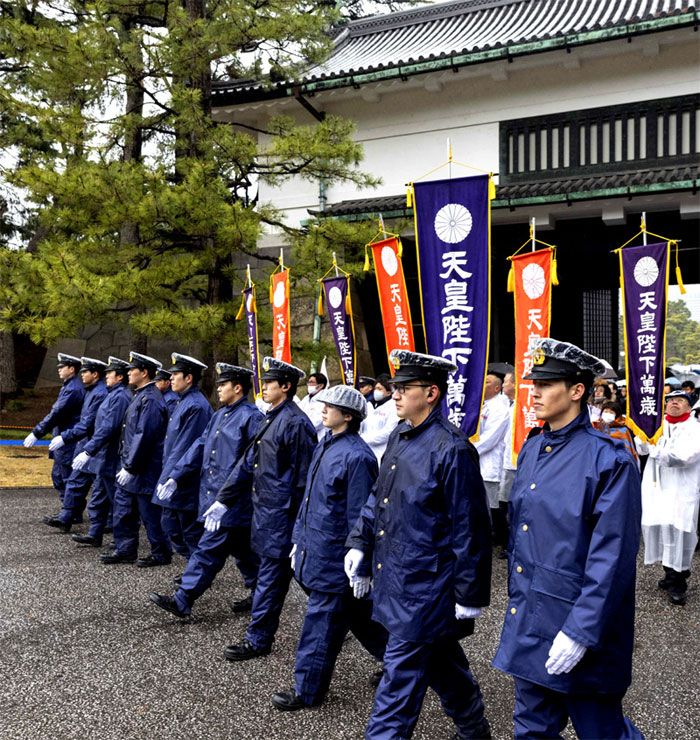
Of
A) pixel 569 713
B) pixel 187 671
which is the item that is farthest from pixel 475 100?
pixel 569 713

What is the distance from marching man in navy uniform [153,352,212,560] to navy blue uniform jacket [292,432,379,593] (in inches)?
92.5

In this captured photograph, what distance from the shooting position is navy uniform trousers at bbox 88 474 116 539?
799 centimetres

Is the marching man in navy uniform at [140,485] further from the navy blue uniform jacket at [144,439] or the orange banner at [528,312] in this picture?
the orange banner at [528,312]

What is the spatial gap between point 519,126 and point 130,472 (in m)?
8.51

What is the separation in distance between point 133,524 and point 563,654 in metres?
5.54

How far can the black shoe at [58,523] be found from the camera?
28.3ft

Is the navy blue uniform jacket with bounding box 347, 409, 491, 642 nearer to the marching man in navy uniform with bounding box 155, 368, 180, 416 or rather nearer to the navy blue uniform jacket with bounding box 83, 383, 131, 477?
the navy blue uniform jacket with bounding box 83, 383, 131, 477

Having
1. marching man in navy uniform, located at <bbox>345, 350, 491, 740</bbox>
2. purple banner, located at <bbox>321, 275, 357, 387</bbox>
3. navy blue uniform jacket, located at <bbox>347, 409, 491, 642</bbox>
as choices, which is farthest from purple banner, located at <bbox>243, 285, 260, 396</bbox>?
navy blue uniform jacket, located at <bbox>347, 409, 491, 642</bbox>

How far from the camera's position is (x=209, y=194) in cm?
1003

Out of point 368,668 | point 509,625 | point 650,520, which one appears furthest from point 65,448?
point 509,625

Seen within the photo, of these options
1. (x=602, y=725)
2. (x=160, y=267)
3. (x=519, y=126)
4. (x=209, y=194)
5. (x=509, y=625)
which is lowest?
(x=602, y=725)

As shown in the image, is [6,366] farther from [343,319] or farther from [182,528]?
[182,528]

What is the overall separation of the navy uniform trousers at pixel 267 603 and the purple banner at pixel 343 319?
5151 millimetres

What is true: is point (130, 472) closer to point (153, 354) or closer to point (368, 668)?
point (368, 668)
